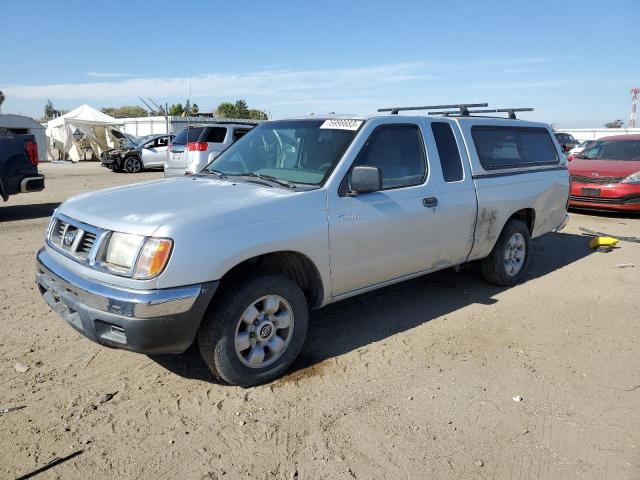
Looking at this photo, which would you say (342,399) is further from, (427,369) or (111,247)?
(111,247)

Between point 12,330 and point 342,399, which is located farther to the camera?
point 12,330

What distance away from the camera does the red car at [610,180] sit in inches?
400

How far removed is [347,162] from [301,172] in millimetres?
379

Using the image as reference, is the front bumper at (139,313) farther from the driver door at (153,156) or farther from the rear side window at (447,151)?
the driver door at (153,156)

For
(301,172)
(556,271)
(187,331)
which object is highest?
(301,172)

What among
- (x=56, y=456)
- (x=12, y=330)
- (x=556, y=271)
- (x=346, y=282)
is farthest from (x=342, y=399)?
(x=556, y=271)

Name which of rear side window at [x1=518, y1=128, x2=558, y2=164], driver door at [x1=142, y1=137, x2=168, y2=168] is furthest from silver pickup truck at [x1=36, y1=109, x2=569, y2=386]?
driver door at [x1=142, y1=137, x2=168, y2=168]

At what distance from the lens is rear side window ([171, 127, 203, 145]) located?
13984mm

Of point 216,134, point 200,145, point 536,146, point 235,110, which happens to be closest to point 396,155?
point 536,146

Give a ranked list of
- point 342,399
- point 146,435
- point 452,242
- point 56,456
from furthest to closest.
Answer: point 452,242
point 342,399
point 146,435
point 56,456

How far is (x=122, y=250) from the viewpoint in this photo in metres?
3.13

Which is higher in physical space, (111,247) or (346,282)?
(111,247)

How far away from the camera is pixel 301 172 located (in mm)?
4094

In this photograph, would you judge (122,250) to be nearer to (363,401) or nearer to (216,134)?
(363,401)
